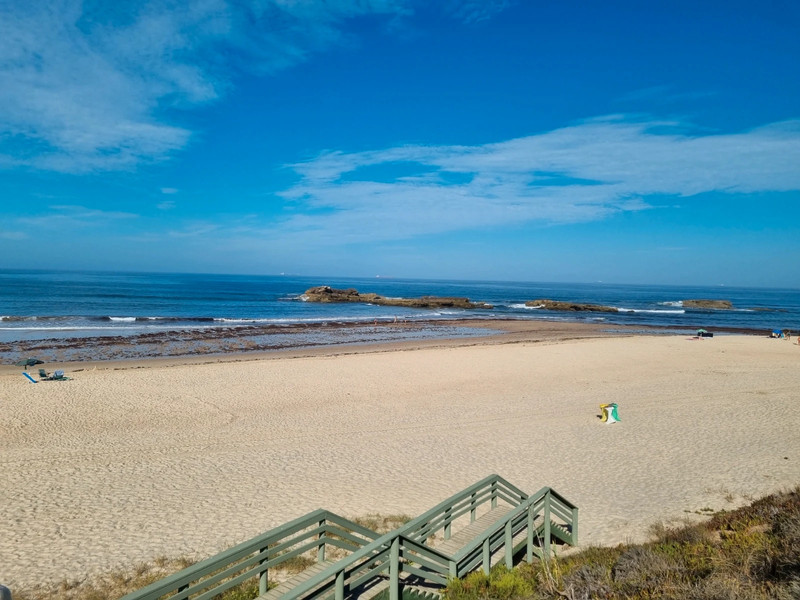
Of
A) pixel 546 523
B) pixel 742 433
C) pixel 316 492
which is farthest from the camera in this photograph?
pixel 742 433

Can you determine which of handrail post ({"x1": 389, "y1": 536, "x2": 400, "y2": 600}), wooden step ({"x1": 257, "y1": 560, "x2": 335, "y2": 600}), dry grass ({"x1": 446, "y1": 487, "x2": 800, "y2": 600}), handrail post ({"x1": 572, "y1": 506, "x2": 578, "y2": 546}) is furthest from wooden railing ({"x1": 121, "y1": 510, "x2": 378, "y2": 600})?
handrail post ({"x1": 572, "y1": 506, "x2": 578, "y2": 546})

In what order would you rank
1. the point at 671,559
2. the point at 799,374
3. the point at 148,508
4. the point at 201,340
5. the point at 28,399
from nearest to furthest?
the point at 671,559, the point at 148,508, the point at 28,399, the point at 799,374, the point at 201,340

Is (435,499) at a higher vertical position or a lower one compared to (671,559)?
lower

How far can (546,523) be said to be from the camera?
6.78m

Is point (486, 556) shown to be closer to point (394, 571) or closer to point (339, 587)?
point (394, 571)

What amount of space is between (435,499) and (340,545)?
3225mm

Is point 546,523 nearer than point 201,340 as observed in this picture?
Yes

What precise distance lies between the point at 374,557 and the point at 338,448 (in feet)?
23.9

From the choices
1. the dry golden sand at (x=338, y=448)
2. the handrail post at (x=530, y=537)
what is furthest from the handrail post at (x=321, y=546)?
the handrail post at (x=530, y=537)

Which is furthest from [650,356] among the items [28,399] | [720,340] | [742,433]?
[28,399]

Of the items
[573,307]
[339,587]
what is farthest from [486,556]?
[573,307]

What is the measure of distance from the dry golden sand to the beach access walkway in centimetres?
140

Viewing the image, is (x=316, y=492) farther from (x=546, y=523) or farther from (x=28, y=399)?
(x=28, y=399)

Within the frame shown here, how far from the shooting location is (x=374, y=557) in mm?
4652
